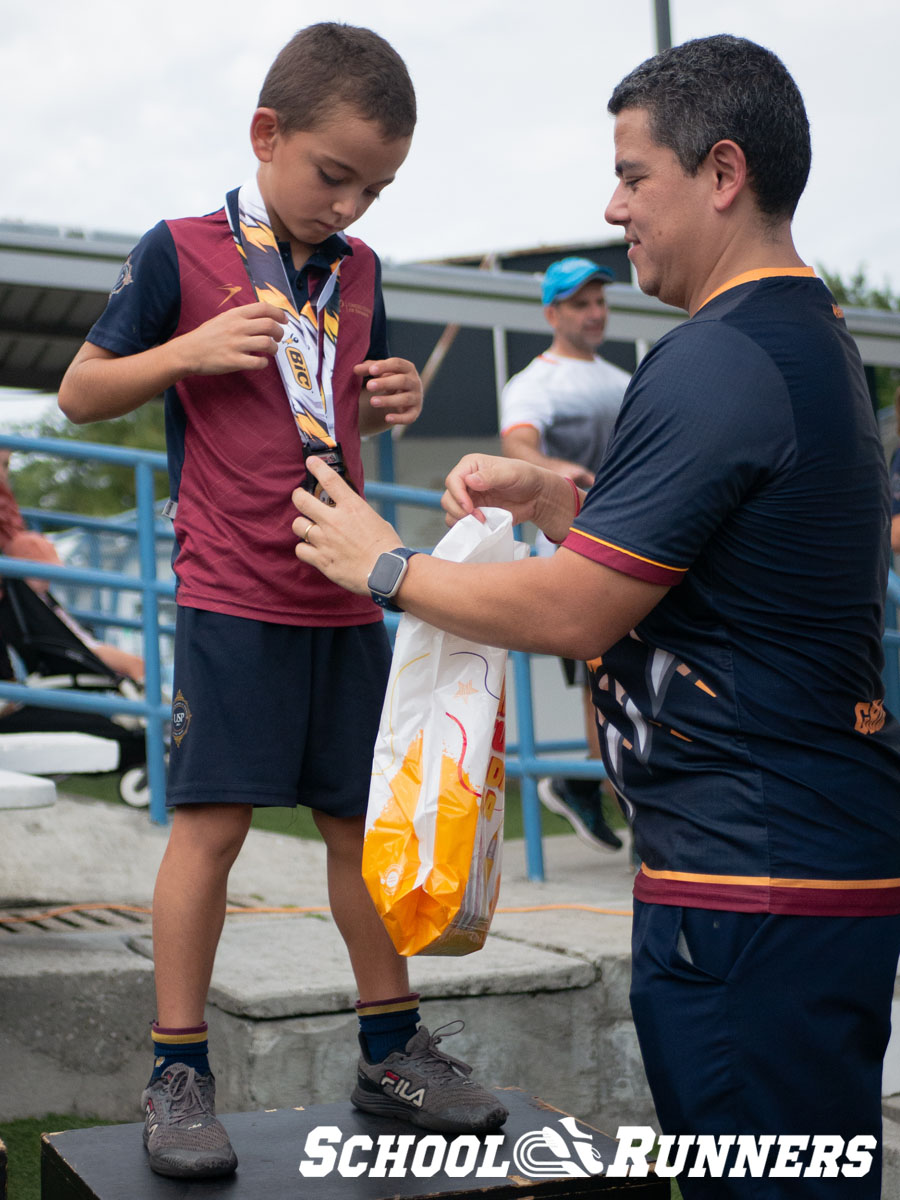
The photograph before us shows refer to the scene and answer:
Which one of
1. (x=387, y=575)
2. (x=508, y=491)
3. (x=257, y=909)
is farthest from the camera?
(x=257, y=909)

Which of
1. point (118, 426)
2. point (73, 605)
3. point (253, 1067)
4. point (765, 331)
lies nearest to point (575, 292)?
point (253, 1067)

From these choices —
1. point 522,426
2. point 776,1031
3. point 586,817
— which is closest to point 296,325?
point 776,1031

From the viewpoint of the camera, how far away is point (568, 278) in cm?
463

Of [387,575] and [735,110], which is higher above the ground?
[735,110]

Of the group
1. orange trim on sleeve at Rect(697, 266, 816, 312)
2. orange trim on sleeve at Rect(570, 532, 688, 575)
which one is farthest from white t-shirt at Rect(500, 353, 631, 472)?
orange trim on sleeve at Rect(570, 532, 688, 575)

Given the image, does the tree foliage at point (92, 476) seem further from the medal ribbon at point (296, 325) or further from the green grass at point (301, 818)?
the medal ribbon at point (296, 325)

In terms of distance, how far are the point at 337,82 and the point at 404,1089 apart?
1.50 m

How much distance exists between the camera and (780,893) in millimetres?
1509

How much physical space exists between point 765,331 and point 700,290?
0.55 feet

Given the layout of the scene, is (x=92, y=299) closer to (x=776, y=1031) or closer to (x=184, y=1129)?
(x=184, y=1129)

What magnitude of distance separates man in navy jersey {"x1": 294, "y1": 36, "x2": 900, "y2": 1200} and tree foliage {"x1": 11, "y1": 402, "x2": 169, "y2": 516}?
35.8 metres

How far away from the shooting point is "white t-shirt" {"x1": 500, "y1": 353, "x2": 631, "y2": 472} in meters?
4.43

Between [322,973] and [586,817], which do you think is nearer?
[322,973]

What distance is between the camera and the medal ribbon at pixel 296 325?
201 centimetres
